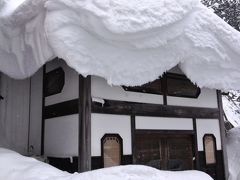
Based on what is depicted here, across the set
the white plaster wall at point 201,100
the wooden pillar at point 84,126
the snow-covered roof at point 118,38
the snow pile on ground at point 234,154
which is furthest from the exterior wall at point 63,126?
the snow pile on ground at point 234,154

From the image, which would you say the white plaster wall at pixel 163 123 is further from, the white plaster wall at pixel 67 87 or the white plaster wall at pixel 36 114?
the white plaster wall at pixel 36 114

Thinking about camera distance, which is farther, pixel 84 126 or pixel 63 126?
pixel 63 126

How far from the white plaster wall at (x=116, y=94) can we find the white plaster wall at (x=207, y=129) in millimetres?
1369

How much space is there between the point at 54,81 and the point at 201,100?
3654mm

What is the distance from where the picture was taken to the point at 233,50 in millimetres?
6840

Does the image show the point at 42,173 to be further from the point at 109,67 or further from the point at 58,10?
the point at 58,10

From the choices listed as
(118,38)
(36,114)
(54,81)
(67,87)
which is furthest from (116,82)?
(36,114)

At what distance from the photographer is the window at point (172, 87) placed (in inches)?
273

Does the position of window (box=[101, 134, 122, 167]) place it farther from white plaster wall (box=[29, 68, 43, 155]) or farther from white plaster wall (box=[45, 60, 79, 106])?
white plaster wall (box=[29, 68, 43, 155])

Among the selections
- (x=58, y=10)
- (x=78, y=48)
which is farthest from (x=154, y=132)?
(x=58, y=10)

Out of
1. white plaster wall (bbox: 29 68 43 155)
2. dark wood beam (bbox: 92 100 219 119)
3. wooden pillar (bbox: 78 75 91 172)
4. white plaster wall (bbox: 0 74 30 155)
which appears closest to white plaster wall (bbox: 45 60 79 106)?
wooden pillar (bbox: 78 75 91 172)

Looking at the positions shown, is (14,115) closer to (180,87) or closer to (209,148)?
(180,87)

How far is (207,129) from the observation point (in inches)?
312

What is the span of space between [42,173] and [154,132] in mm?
3122
